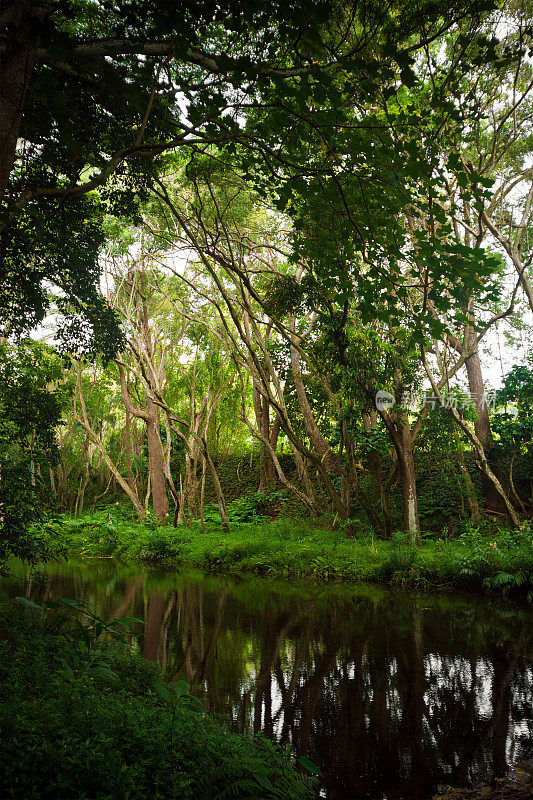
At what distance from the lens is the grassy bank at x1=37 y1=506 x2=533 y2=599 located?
9.38 meters

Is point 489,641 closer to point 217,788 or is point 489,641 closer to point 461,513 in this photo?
point 217,788

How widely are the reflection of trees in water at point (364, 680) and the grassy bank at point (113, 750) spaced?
882 millimetres

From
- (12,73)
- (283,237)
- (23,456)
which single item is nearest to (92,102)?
(12,73)

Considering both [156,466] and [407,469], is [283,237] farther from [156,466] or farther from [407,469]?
[156,466]

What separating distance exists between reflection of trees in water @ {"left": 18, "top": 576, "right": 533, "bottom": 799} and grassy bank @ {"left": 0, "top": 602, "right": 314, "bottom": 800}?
0.88 metres

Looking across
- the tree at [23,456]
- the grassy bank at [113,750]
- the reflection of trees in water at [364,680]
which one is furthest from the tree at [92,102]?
the reflection of trees in water at [364,680]

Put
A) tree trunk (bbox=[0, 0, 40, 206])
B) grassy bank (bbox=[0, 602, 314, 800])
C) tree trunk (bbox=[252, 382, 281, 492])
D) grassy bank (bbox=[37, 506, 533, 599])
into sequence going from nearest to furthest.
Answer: grassy bank (bbox=[0, 602, 314, 800])
tree trunk (bbox=[0, 0, 40, 206])
grassy bank (bbox=[37, 506, 533, 599])
tree trunk (bbox=[252, 382, 281, 492])

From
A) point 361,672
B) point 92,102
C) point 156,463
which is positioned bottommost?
point 361,672

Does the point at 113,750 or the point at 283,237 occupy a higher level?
the point at 283,237

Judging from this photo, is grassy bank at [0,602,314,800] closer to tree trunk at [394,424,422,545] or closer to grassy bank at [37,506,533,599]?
grassy bank at [37,506,533,599]

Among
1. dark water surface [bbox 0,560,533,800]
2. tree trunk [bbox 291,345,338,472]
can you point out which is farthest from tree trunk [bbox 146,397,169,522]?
dark water surface [bbox 0,560,533,800]

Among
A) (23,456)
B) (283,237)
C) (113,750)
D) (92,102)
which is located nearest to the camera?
(113,750)

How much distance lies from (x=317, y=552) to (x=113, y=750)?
992 cm

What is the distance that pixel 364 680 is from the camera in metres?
5.32
